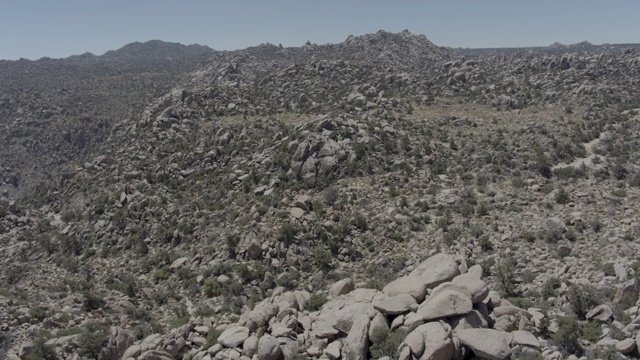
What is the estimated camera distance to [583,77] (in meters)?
54.6

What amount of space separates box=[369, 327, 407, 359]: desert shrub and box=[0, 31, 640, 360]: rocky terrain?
73 millimetres

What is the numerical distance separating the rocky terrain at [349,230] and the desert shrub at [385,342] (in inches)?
2.9

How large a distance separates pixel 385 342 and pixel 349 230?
43.1 ft

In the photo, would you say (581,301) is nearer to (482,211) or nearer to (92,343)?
(482,211)

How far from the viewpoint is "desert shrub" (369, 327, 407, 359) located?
12.1 meters

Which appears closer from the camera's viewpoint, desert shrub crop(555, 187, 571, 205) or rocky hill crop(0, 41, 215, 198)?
desert shrub crop(555, 187, 571, 205)

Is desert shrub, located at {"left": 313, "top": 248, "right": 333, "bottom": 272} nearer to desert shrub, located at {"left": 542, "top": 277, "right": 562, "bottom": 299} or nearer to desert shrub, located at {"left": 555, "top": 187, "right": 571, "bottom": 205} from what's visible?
desert shrub, located at {"left": 542, "top": 277, "right": 562, "bottom": 299}

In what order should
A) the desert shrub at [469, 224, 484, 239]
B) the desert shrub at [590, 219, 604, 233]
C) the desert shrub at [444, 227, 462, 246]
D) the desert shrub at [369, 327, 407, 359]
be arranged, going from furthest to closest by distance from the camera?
the desert shrub at [469, 224, 484, 239] < the desert shrub at [444, 227, 462, 246] < the desert shrub at [590, 219, 604, 233] < the desert shrub at [369, 327, 407, 359]

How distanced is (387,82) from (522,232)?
146 feet

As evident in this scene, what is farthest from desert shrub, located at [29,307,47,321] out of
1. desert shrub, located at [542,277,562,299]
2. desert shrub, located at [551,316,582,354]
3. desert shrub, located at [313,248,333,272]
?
desert shrub, located at [542,277,562,299]

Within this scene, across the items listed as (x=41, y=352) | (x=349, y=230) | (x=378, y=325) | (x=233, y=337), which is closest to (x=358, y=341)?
(x=378, y=325)

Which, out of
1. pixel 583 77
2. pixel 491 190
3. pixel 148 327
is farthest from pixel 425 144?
pixel 583 77

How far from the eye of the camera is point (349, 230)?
2547cm

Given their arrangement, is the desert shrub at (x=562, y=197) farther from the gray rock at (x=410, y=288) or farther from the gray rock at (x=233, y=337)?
the gray rock at (x=233, y=337)
